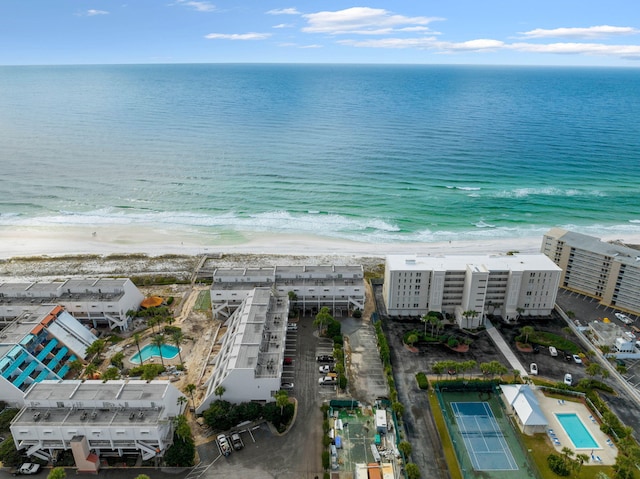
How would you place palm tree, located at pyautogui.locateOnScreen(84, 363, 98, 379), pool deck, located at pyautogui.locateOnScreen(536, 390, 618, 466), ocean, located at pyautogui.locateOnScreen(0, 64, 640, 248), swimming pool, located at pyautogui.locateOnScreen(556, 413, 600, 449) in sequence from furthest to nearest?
ocean, located at pyautogui.locateOnScreen(0, 64, 640, 248) < palm tree, located at pyautogui.locateOnScreen(84, 363, 98, 379) < swimming pool, located at pyautogui.locateOnScreen(556, 413, 600, 449) < pool deck, located at pyautogui.locateOnScreen(536, 390, 618, 466)

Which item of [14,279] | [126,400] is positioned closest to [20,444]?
[126,400]

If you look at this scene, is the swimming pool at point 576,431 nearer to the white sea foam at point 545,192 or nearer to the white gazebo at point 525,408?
the white gazebo at point 525,408

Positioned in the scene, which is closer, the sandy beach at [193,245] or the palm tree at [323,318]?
the palm tree at [323,318]

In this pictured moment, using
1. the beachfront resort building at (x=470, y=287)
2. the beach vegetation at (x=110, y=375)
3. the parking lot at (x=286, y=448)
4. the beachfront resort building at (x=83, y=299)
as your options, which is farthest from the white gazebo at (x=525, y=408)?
the beachfront resort building at (x=83, y=299)

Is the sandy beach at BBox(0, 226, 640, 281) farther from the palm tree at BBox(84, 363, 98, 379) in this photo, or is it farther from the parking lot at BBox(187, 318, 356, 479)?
the parking lot at BBox(187, 318, 356, 479)

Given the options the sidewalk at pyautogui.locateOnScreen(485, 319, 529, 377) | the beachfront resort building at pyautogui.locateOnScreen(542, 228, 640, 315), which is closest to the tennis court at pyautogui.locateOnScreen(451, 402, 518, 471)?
the sidewalk at pyautogui.locateOnScreen(485, 319, 529, 377)

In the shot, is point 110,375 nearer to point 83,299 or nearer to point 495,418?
point 83,299
